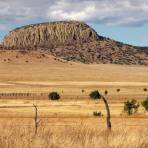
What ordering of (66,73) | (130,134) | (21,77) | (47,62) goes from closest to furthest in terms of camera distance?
(130,134)
(21,77)
(66,73)
(47,62)

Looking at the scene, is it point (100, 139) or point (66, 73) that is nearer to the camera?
point (100, 139)

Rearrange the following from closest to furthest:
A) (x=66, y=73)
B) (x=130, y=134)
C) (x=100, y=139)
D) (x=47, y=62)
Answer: (x=100, y=139)
(x=130, y=134)
(x=66, y=73)
(x=47, y=62)

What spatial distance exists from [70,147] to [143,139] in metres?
2.13

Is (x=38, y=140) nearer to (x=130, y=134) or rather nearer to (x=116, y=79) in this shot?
(x=130, y=134)

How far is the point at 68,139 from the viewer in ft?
42.9

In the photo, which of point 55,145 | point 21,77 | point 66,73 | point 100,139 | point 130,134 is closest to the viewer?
point 55,145

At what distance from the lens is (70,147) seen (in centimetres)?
1243

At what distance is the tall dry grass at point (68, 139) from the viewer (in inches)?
487

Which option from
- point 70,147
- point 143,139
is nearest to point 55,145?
point 70,147

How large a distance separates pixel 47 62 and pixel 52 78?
1595 inches

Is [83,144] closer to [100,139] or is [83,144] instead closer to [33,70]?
[100,139]

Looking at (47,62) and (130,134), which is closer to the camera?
(130,134)

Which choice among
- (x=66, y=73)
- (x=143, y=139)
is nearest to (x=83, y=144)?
(x=143, y=139)

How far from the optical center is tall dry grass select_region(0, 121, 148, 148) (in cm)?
1237
